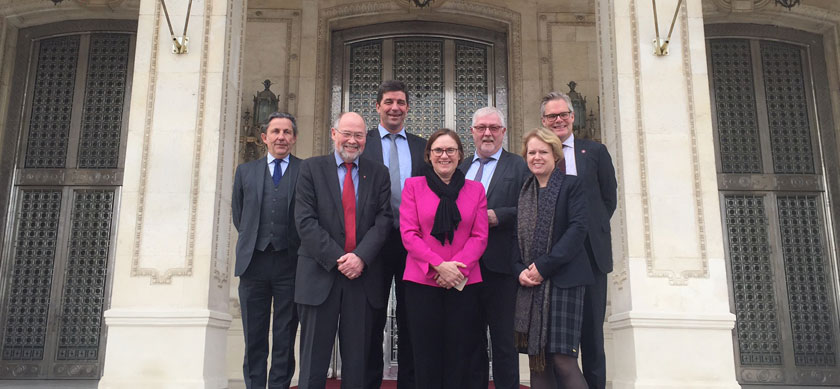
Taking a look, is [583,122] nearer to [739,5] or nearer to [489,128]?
[739,5]

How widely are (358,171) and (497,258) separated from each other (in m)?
1.04

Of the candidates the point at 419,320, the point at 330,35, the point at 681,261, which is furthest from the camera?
the point at 330,35

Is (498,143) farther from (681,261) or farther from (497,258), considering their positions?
(681,261)

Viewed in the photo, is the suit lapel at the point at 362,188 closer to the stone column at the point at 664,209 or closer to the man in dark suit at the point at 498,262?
the man in dark suit at the point at 498,262

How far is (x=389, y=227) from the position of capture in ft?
14.9

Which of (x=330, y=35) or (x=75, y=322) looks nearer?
(x=75, y=322)

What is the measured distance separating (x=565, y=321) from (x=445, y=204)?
97 cm

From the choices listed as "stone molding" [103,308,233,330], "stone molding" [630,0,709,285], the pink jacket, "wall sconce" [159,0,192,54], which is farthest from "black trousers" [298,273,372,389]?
"wall sconce" [159,0,192,54]

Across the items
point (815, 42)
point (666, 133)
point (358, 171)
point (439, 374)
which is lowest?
point (439, 374)

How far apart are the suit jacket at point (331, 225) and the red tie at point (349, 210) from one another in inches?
1.0

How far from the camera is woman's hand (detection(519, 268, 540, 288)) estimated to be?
426 cm

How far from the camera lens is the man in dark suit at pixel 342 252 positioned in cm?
431

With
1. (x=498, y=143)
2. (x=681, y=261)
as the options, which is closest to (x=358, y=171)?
(x=498, y=143)

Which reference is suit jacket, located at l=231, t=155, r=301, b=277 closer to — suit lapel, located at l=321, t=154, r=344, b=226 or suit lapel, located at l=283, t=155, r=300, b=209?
suit lapel, located at l=283, t=155, r=300, b=209
